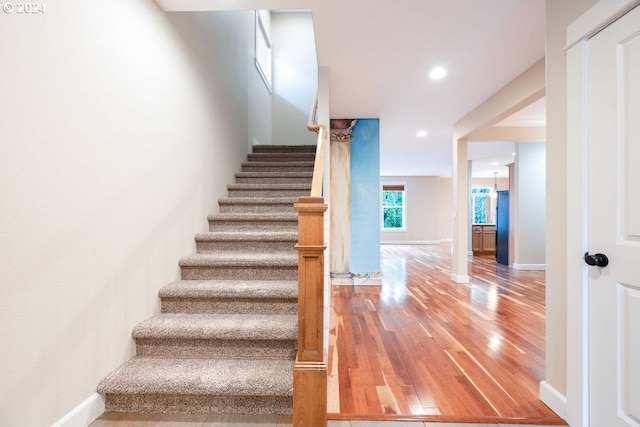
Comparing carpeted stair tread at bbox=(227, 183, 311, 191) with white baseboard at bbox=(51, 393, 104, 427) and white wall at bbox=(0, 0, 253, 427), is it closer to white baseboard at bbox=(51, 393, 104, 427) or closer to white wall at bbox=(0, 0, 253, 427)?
white wall at bbox=(0, 0, 253, 427)

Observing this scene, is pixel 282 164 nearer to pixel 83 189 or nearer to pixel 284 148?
pixel 284 148

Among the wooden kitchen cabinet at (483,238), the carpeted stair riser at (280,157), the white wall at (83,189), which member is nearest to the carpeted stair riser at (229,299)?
the white wall at (83,189)

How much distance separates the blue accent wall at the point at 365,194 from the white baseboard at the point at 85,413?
350cm

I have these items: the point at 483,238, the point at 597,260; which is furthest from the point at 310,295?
the point at 483,238

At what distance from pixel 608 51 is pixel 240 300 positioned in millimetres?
2483

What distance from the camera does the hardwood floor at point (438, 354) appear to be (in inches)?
66.1

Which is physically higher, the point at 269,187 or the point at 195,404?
the point at 269,187

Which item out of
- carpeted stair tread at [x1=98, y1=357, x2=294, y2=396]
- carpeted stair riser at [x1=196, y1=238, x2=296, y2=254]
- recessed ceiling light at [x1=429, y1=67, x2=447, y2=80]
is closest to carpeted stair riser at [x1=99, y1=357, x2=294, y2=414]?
carpeted stair tread at [x1=98, y1=357, x2=294, y2=396]

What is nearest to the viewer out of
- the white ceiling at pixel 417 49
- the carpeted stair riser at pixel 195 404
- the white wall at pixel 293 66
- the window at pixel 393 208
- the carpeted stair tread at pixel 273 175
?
the carpeted stair riser at pixel 195 404

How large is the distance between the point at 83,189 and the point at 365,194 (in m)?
3.68

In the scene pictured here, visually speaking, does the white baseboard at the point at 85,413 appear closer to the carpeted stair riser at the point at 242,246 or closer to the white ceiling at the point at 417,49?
the carpeted stair riser at the point at 242,246

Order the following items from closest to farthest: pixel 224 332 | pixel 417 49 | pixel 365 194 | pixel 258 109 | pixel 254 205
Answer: pixel 224 332 → pixel 417 49 → pixel 254 205 → pixel 365 194 → pixel 258 109

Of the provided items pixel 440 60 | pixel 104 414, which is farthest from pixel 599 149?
pixel 104 414

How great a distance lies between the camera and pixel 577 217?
1514mm
